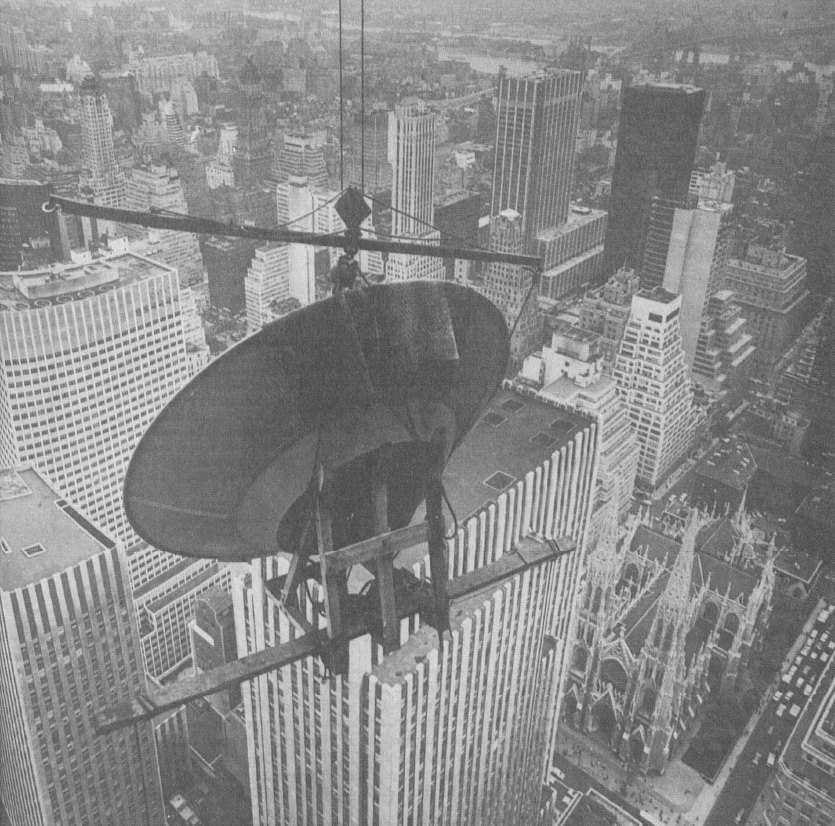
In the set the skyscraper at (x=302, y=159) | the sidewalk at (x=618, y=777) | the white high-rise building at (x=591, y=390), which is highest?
the skyscraper at (x=302, y=159)

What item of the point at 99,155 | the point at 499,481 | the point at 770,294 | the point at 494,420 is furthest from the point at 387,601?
the point at 770,294

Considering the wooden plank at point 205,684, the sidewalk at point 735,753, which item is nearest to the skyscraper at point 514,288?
the sidewalk at point 735,753

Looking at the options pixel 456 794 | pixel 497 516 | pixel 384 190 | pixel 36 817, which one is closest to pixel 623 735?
pixel 456 794

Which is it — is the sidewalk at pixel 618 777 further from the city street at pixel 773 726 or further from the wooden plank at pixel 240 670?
the wooden plank at pixel 240 670

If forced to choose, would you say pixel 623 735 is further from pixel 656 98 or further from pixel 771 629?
pixel 656 98

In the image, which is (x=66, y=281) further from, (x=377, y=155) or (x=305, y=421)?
(x=305, y=421)

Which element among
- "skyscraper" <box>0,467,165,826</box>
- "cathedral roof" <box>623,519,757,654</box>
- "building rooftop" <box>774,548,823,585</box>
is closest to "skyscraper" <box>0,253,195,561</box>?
"skyscraper" <box>0,467,165,826</box>

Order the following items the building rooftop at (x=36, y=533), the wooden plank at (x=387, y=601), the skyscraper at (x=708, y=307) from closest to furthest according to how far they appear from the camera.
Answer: the wooden plank at (x=387, y=601) → the building rooftop at (x=36, y=533) → the skyscraper at (x=708, y=307)
